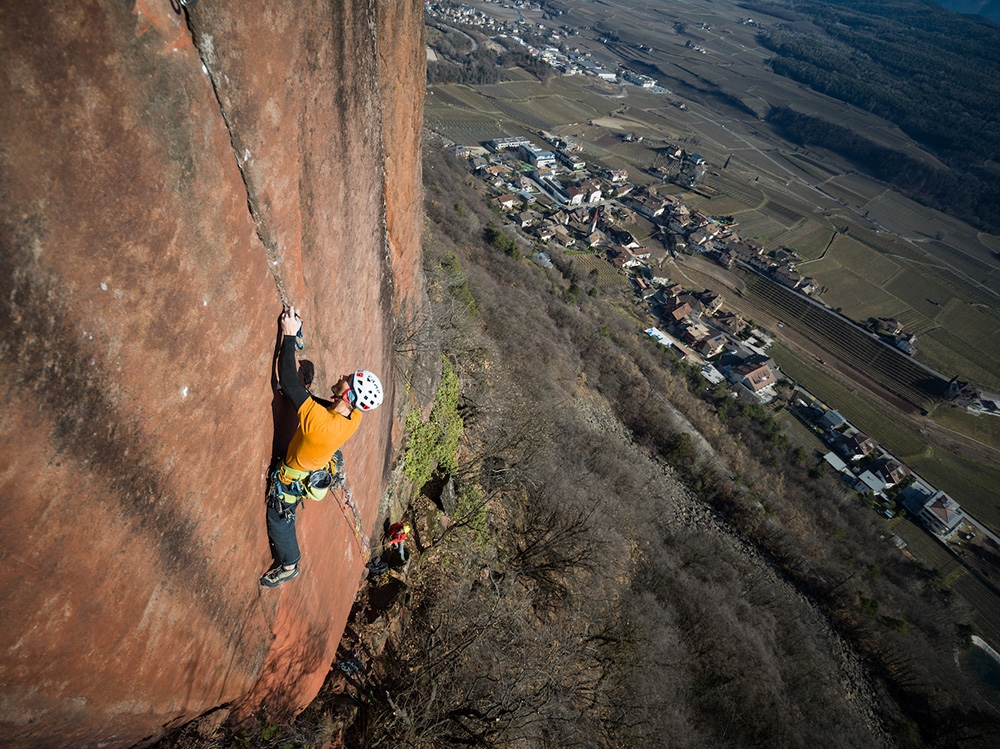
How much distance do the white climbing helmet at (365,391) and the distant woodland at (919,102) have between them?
447 ft

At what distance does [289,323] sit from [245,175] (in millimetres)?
1246

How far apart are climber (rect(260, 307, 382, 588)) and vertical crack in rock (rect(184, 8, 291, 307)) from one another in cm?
42

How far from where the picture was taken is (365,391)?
4508 mm

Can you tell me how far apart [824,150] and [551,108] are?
7089 centimetres

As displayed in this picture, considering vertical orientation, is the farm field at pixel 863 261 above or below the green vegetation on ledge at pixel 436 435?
below

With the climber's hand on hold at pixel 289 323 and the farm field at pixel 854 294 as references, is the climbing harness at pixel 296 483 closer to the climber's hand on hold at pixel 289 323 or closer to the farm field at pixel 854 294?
the climber's hand on hold at pixel 289 323

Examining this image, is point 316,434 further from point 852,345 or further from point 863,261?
point 863,261

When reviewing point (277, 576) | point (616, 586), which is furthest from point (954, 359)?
point (277, 576)

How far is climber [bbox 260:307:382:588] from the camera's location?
4254mm

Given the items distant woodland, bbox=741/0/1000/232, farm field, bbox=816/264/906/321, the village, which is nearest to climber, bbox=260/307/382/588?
the village

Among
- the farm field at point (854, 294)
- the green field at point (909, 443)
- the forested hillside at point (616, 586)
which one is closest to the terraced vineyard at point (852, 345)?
the green field at point (909, 443)

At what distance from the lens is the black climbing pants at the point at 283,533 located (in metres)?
4.67

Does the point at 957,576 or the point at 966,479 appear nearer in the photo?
the point at 957,576

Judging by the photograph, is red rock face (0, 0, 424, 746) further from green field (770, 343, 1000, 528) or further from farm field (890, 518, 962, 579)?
green field (770, 343, 1000, 528)
